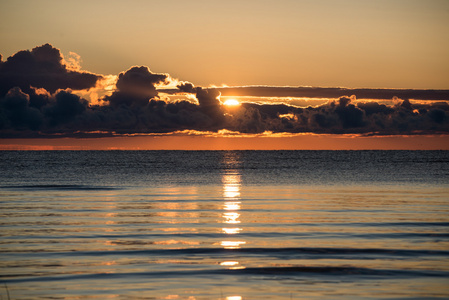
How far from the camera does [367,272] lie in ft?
66.2

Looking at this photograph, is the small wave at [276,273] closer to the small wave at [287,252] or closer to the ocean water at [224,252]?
the ocean water at [224,252]

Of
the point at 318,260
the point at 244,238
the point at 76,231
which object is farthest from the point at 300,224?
the point at 76,231

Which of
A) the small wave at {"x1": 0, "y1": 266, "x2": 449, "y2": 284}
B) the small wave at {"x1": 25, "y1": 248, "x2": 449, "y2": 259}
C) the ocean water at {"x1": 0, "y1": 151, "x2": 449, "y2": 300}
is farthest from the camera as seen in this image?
the small wave at {"x1": 25, "y1": 248, "x2": 449, "y2": 259}

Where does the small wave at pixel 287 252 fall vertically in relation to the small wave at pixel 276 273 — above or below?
below

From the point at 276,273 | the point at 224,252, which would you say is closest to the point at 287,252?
the point at 224,252

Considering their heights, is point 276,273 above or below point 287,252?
above

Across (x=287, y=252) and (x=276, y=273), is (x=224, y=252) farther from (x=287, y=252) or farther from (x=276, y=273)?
(x=276, y=273)

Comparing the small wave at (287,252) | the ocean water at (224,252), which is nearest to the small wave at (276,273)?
the ocean water at (224,252)

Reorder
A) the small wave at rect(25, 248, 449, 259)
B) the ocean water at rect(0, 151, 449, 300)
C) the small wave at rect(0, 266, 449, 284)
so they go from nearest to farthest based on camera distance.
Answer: the ocean water at rect(0, 151, 449, 300) → the small wave at rect(0, 266, 449, 284) → the small wave at rect(25, 248, 449, 259)

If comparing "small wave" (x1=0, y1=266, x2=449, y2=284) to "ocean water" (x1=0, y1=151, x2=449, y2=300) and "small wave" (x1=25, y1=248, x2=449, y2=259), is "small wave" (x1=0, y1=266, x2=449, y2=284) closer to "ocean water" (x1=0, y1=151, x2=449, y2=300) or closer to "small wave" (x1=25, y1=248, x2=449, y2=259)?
"ocean water" (x1=0, y1=151, x2=449, y2=300)

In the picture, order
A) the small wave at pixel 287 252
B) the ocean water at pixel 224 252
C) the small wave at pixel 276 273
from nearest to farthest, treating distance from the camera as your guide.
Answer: the ocean water at pixel 224 252 < the small wave at pixel 276 273 < the small wave at pixel 287 252

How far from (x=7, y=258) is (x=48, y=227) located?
8107 millimetres

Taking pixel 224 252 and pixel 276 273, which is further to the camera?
pixel 224 252

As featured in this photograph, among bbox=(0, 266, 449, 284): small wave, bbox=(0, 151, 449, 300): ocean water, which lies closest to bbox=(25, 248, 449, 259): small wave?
bbox=(0, 151, 449, 300): ocean water
